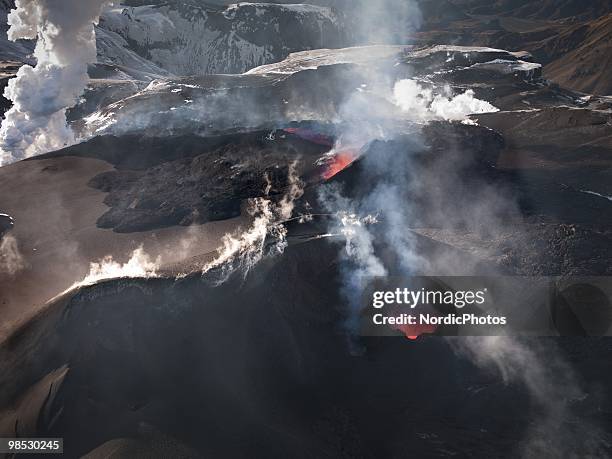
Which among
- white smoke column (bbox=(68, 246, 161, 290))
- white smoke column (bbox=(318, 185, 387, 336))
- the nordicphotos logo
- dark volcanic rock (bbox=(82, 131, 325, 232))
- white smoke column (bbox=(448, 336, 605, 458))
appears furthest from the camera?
dark volcanic rock (bbox=(82, 131, 325, 232))

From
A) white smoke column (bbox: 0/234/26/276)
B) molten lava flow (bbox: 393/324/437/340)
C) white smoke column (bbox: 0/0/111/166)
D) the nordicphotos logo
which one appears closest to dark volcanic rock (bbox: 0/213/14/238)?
white smoke column (bbox: 0/234/26/276)

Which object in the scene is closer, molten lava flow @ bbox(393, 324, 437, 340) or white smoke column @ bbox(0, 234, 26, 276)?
molten lava flow @ bbox(393, 324, 437, 340)

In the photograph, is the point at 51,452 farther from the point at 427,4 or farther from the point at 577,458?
the point at 427,4

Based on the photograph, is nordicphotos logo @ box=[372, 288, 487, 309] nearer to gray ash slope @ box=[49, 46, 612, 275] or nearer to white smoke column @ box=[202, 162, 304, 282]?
gray ash slope @ box=[49, 46, 612, 275]

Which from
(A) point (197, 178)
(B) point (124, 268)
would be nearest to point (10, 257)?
(B) point (124, 268)

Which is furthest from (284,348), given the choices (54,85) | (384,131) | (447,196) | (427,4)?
(427,4)

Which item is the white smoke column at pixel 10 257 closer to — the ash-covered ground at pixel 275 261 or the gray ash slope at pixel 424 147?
the ash-covered ground at pixel 275 261

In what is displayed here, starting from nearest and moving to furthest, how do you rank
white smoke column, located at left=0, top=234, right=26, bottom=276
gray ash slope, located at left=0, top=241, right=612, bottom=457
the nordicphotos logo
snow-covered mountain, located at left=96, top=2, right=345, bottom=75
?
gray ash slope, located at left=0, top=241, right=612, bottom=457
the nordicphotos logo
white smoke column, located at left=0, top=234, right=26, bottom=276
snow-covered mountain, located at left=96, top=2, right=345, bottom=75
